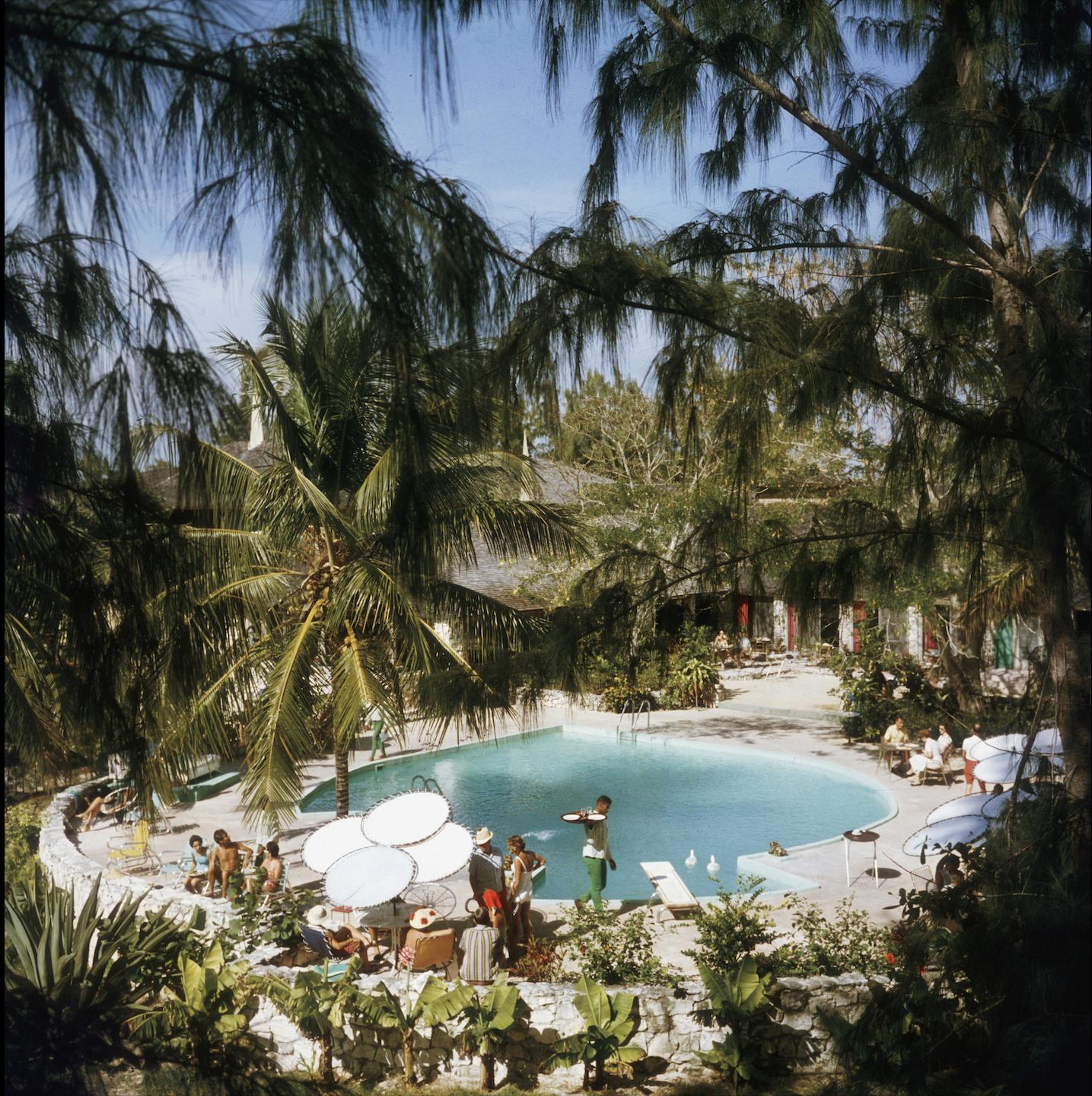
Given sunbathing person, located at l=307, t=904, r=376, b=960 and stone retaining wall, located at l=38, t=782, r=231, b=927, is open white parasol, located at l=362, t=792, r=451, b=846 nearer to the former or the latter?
sunbathing person, located at l=307, t=904, r=376, b=960

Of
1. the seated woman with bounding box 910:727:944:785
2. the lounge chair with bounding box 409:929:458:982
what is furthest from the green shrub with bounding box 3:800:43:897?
the seated woman with bounding box 910:727:944:785

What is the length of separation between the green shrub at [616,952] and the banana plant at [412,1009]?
3.43 ft

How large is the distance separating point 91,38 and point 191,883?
419 inches

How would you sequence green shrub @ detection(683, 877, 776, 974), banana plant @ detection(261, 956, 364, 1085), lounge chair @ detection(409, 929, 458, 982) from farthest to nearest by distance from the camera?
lounge chair @ detection(409, 929, 458, 982), green shrub @ detection(683, 877, 776, 974), banana plant @ detection(261, 956, 364, 1085)

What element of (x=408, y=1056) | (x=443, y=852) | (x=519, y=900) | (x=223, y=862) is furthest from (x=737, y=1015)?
(x=223, y=862)

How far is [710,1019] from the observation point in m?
8.02

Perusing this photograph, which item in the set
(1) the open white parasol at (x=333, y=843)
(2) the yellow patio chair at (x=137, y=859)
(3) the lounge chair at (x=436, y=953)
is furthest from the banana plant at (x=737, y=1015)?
(2) the yellow patio chair at (x=137, y=859)

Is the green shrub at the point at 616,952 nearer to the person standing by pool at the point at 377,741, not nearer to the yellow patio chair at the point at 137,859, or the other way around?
the yellow patio chair at the point at 137,859

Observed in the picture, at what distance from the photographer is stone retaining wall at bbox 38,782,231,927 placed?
1023 cm

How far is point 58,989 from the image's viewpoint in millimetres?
4051

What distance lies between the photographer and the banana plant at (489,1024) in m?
7.81

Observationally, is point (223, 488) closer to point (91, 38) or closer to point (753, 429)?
point (91, 38)

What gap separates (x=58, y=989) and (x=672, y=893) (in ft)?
25.4

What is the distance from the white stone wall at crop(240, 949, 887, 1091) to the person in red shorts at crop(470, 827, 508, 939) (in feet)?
4.70
